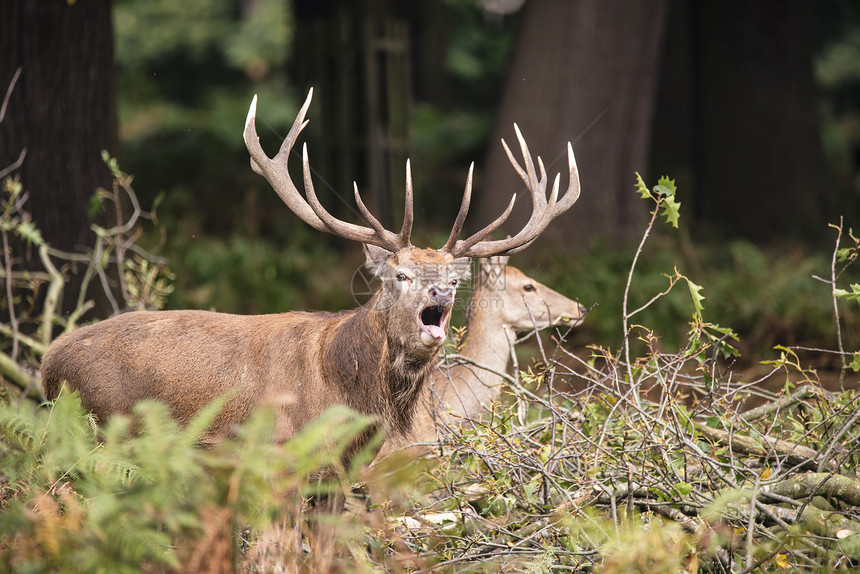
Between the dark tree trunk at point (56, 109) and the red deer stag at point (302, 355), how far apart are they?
7.71ft

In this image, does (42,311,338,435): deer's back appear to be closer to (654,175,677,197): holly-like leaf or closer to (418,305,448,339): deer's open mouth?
(418,305,448,339): deer's open mouth

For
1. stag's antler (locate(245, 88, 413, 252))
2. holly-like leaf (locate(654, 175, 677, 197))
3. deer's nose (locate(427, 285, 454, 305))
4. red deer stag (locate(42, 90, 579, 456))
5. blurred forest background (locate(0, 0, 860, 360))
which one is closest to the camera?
deer's nose (locate(427, 285, 454, 305))

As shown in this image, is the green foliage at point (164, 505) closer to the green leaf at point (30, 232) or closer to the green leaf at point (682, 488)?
the green leaf at point (682, 488)

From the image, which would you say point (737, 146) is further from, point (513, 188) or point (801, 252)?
point (513, 188)

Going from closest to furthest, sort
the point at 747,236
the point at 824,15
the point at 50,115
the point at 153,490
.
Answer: the point at 153,490
the point at 50,115
the point at 747,236
the point at 824,15

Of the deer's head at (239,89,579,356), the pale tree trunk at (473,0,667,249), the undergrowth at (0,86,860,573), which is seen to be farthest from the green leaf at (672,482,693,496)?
the pale tree trunk at (473,0,667,249)

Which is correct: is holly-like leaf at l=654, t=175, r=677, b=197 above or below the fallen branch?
above

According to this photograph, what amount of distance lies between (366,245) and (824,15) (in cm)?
2171

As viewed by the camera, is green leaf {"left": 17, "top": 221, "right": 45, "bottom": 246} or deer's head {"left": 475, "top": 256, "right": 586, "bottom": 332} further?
deer's head {"left": 475, "top": 256, "right": 586, "bottom": 332}

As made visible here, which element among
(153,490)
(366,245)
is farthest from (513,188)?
(153,490)

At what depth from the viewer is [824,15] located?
2334cm

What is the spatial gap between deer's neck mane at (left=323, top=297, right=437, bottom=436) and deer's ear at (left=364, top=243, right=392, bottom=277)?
246 millimetres

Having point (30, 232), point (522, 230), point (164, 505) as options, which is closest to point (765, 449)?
point (522, 230)

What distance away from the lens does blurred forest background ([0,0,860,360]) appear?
7.44 metres
